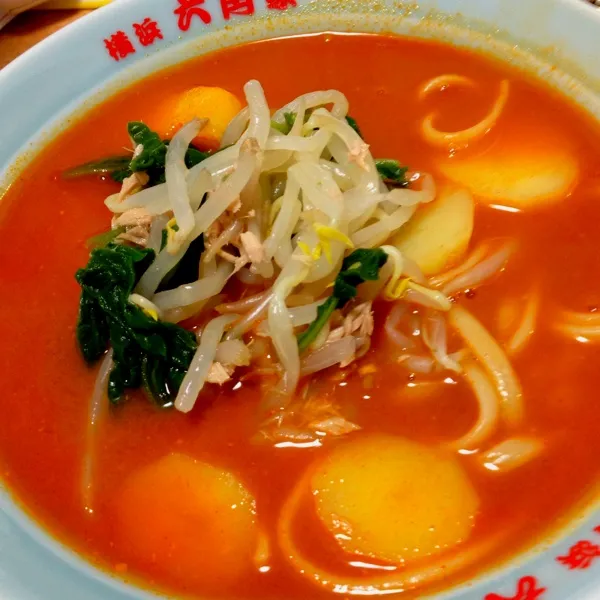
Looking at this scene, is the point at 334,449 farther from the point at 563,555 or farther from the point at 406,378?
the point at 563,555

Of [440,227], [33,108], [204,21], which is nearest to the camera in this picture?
[440,227]

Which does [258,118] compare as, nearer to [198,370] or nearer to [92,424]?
[198,370]

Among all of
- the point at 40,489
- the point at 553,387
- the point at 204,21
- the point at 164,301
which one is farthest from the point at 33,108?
the point at 553,387

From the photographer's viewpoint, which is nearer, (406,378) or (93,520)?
(93,520)

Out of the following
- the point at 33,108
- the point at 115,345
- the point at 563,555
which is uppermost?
the point at 33,108

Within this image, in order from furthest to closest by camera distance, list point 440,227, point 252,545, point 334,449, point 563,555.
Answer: point 440,227, point 334,449, point 252,545, point 563,555

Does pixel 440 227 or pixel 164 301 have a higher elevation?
pixel 164 301
